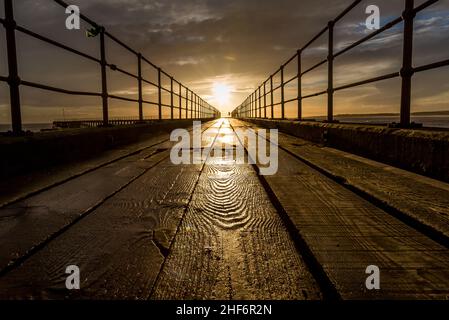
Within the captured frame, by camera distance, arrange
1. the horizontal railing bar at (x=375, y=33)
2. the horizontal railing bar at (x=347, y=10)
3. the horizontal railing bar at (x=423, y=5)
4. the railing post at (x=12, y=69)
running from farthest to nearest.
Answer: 1. the horizontal railing bar at (x=347, y=10)
2. the horizontal railing bar at (x=375, y=33)
3. the railing post at (x=12, y=69)
4. the horizontal railing bar at (x=423, y=5)

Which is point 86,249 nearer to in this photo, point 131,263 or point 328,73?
point 131,263

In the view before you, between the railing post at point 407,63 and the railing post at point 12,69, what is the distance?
9.90 feet

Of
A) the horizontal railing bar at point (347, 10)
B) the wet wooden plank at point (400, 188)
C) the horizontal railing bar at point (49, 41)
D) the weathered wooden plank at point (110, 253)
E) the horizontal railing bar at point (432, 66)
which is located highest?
the horizontal railing bar at point (347, 10)

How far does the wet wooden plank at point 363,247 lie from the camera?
0.82 m

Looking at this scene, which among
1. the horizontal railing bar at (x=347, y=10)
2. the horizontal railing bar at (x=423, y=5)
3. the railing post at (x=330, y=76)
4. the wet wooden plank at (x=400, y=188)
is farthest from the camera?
the railing post at (x=330, y=76)

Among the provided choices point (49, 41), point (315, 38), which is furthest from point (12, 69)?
point (315, 38)

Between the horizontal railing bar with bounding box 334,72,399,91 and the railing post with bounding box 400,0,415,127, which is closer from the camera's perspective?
the railing post with bounding box 400,0,415,127

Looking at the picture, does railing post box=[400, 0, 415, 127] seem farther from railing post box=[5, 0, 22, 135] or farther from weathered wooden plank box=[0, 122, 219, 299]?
railing post box=[5, 0, 22, 135]

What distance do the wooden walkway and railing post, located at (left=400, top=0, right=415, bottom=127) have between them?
0.70m

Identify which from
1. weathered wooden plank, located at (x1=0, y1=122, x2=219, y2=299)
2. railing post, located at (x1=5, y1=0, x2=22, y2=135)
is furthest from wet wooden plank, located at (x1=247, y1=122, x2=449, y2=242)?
railing post, located at (x1=5, y1=0, x2=22, y2=135)

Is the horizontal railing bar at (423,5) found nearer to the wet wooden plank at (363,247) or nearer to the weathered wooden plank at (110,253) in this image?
the wet wooden plank at (363,247)

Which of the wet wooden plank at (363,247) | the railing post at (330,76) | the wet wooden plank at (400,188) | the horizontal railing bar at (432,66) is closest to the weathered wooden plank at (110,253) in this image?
the wet wooden plank at (363,247)

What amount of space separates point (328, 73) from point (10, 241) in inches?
163

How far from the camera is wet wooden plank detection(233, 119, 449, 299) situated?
0.82 meters
